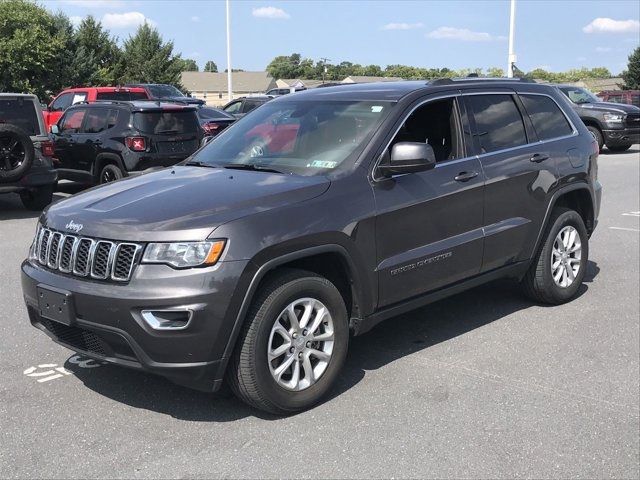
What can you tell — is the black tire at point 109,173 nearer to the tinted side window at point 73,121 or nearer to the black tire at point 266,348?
the tinted side window at point 73,121

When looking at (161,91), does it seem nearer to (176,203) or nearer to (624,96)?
(176,203)

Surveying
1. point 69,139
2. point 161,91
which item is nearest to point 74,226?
point 69,139

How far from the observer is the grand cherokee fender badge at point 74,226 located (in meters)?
3.70

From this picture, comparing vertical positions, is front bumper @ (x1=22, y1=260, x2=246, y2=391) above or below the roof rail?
below

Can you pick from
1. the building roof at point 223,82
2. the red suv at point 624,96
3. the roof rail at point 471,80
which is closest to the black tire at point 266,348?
the roof rail at point 471,80

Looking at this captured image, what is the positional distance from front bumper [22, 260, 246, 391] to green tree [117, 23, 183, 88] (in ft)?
146

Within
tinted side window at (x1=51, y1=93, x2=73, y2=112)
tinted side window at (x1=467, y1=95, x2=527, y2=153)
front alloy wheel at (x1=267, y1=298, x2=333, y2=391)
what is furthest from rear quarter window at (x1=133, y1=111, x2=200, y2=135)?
tinted side window at (x1=51, y1=93, x2=73, y2=112)

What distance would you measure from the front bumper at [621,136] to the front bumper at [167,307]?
1905 centimetres

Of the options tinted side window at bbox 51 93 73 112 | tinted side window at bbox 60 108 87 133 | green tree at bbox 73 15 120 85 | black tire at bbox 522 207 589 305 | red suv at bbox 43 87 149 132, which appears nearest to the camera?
black tire at bbox 522 207 589 305

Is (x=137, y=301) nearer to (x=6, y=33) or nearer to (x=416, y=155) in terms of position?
(x=416, y=155)

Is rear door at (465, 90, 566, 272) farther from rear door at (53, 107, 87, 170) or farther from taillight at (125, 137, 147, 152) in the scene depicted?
rear door at (53, 107, 87, 170)

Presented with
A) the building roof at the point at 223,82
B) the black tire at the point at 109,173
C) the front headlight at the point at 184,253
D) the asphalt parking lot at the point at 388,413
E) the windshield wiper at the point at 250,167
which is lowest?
the asphalt parking lot at the point at 388,413

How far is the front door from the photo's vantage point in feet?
14.0

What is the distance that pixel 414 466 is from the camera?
333 centimetres
